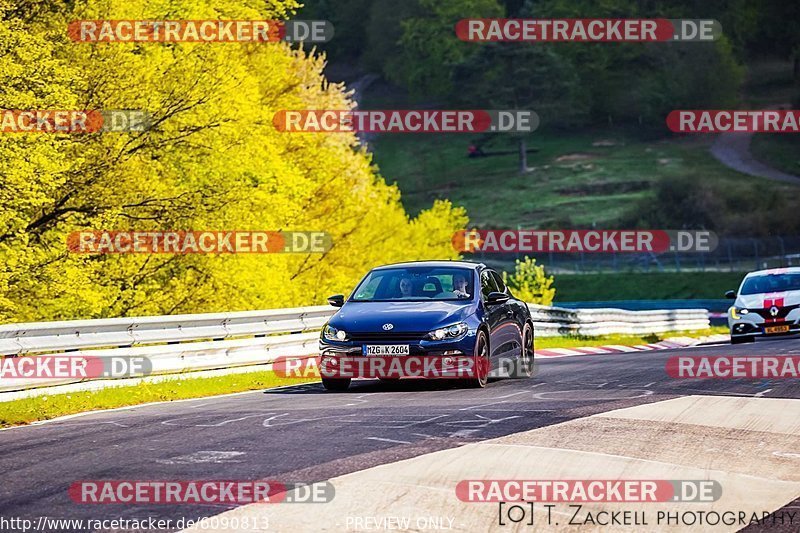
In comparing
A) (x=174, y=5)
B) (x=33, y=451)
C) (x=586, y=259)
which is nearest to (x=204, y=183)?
(x=174, y=5)

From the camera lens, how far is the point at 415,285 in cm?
1641

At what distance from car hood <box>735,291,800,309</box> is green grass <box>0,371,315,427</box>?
1258cm

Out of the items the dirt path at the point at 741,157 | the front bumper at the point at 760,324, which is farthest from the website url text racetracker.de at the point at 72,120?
the dirt path at the point at 741,157

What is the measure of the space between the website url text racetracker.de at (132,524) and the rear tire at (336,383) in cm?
827

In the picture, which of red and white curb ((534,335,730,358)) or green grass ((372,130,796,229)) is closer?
red and white curb ((534,335,730,358))

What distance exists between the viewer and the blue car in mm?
14953

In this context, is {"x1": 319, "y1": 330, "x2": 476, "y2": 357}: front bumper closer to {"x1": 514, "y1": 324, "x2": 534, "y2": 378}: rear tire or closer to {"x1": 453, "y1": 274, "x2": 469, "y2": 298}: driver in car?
{"x1": 453, "y1": 274, "x2": 469, "y2": 298}: driver in car

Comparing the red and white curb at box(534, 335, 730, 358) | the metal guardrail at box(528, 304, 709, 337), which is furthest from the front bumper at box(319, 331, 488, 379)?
the metal guardrail at box(528, 304, 709, 337)

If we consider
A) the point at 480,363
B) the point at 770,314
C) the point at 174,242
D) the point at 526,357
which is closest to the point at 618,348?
the point at 770,314

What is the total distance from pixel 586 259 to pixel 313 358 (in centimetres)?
6884

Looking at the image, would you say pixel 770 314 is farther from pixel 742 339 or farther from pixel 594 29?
pixel 594 29

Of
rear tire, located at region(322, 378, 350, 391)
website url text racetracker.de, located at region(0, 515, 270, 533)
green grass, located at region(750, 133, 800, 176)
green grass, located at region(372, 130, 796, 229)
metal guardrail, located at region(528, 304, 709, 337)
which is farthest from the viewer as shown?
green grass, located at region(750, 133, 800, 176)

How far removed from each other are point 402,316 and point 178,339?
172 inches

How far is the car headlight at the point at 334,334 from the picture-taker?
595 inches
